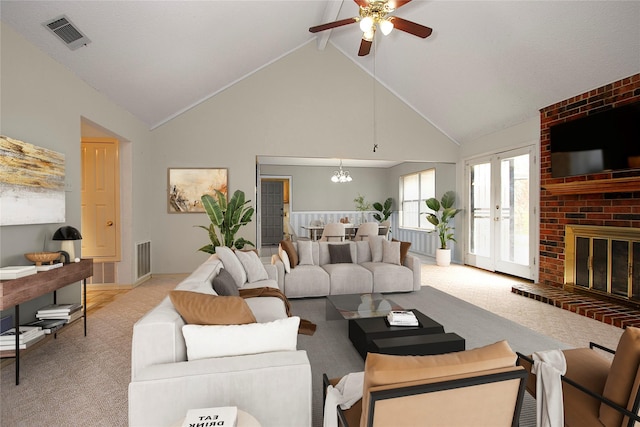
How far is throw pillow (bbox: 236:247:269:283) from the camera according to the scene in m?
4.02

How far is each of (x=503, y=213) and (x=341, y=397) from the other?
613cm

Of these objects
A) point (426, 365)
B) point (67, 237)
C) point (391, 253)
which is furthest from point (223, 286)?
point (391, 253)

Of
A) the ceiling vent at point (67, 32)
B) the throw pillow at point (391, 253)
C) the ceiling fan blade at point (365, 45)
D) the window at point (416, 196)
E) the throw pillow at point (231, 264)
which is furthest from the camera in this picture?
the window at point (416, 196)

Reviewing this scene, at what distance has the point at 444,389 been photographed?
1.15 metres

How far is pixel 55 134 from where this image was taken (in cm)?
360

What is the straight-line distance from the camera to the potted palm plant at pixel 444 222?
7590 millimetres

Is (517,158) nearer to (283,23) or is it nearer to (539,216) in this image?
(539,216)

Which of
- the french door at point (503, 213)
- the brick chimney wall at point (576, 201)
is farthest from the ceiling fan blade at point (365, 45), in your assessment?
the french door at point (503, 213)

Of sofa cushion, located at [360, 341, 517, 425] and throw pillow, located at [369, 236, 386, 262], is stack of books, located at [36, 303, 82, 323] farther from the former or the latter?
throw pillow, located at [369, 236, 386, 262]

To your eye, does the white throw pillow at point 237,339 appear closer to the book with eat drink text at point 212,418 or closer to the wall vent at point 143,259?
the book with eat drink text at point 212,418

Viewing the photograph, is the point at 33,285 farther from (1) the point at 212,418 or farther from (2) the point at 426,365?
(2) the point at 426,365

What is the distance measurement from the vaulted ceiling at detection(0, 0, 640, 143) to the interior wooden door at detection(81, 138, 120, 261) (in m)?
0.86

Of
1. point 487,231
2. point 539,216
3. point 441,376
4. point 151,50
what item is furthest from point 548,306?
point 151,50

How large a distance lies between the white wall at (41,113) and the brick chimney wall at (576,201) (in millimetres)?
6617
